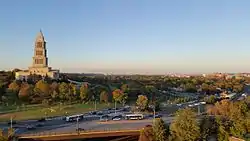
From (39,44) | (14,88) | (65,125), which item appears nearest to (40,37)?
(39,44)

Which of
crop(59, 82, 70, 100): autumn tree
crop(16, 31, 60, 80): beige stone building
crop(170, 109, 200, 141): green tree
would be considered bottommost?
crop(170, 109, 200, 141): green tree

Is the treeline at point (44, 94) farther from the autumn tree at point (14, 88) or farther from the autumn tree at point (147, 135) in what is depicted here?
the autumn tree at point (147, 135)

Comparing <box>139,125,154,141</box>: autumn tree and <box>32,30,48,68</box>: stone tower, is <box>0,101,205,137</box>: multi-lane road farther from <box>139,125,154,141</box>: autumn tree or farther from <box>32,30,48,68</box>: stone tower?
<box>32,30,48,68</box>: stone tower

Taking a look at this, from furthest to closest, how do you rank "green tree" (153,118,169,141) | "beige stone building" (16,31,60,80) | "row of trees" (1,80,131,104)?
"beige stone building" (16,31,60,80)
"row of trees" (1,80,131,104)
"green tree" (153,118,169,141)

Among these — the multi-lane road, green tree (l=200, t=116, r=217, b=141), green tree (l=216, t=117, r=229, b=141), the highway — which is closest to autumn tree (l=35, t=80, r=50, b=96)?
the multi-lane road

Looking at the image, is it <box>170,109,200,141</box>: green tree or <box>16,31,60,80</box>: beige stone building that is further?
<box>16,31,60,80</box>: beige stone building
